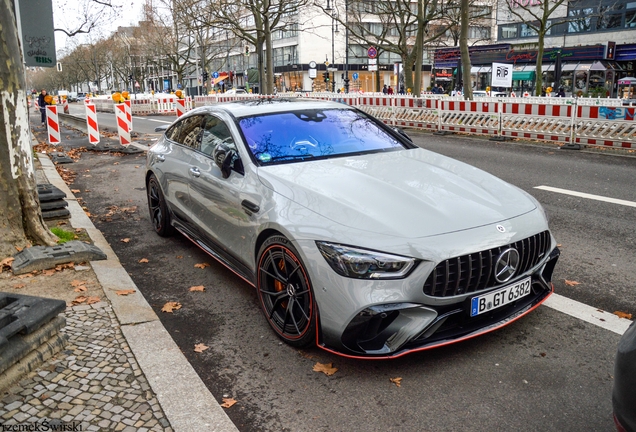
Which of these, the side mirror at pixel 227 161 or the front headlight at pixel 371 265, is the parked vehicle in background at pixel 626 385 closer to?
the front headlight at pixel 371 265

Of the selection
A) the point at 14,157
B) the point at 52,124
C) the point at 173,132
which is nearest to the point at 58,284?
the point at 14,157

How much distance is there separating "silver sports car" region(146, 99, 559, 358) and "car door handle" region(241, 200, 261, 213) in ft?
0.05

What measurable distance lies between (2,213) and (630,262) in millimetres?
5755

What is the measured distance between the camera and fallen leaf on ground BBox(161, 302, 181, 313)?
15.1 feet

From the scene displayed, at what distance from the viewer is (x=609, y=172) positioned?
1026 centimetres

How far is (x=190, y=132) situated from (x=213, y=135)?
682 mm

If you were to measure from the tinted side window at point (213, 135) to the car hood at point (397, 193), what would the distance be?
2.51ft

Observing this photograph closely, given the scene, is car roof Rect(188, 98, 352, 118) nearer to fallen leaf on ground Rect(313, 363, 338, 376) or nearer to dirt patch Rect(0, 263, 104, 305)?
dirt patch Rect(0, 263, 104, 305)

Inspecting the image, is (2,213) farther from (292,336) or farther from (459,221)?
(459,221)

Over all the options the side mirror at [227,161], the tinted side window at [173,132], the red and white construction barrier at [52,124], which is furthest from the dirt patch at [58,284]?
the red and white construction barrier at [52,124]

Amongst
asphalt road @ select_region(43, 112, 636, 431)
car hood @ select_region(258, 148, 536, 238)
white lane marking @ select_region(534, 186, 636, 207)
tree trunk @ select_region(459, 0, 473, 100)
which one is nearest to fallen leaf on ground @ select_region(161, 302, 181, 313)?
asphalt road @ select_region(43, 112, 636, 431)

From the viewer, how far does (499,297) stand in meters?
3.44

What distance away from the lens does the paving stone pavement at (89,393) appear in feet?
9.48

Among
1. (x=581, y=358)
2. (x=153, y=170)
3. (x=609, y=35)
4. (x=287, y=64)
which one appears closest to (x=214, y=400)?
(x=581, y=358)
